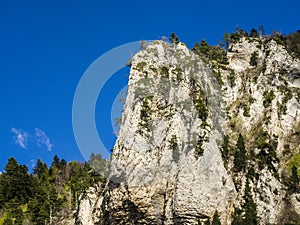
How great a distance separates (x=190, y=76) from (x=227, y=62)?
1001cm

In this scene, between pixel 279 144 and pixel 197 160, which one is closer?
pixel 197 160

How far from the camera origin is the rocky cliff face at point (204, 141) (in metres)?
49.4

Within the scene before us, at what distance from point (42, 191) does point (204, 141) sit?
88.8ft

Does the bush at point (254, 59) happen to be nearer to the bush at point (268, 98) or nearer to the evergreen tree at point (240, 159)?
the bush at point (268, 98)

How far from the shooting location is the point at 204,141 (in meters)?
53.5

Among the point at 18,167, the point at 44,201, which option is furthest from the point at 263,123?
the point at 18,167

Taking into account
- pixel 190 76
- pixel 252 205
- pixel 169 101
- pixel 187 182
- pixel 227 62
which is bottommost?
pixel 252 205

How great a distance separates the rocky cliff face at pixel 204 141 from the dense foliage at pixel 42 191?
9059mm

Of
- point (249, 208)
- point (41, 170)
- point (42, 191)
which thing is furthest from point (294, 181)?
point (41, 170)

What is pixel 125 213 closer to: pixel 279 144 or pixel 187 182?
pixel 187 182

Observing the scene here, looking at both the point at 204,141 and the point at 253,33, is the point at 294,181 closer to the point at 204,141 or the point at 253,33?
the point at 204,141

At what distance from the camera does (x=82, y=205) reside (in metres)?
58.4

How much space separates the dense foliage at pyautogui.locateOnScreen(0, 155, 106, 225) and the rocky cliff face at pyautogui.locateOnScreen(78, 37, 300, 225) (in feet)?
29.7

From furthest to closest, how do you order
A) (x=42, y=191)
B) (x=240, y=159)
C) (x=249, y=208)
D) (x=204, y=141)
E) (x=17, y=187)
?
(x=17, y=187)
(x=42, y=191)
(x=204, y=141)
(x=240, y=159)
(x=249, y=208)
